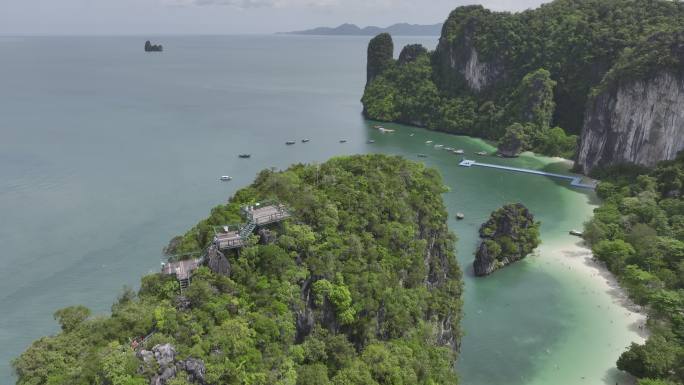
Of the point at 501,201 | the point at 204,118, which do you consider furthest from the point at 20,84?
the point at 501,201

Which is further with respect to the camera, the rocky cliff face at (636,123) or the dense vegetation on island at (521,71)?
the dense vegetation on island at (521,71)

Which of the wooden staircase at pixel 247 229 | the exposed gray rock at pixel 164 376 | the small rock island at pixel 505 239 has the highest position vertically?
the wooden staircase at pixel 247 229

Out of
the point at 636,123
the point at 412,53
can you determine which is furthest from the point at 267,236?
the point at 412,53

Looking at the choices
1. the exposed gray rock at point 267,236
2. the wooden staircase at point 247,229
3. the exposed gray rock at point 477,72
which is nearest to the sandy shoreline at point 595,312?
the exposed gray rock at point 267,236

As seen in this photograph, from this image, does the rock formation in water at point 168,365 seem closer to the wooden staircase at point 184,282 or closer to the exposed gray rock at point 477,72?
the wooden staircase at point 184,282

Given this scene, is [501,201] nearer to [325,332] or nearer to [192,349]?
[325,332]

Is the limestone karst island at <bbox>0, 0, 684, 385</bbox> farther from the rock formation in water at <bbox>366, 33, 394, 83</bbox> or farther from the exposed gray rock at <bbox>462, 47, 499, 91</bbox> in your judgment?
the rock formation in water at <bbox>366, 33, 394, 83</bbox>
